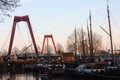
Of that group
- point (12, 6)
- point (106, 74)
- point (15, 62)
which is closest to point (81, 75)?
point (106, 74)

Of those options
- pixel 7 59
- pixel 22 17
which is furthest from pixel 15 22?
pixel 7 59

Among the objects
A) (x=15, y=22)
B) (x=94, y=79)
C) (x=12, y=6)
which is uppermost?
(x=15, y=22)

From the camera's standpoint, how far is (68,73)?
6656 centimetres

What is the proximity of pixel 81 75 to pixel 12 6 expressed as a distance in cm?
3332

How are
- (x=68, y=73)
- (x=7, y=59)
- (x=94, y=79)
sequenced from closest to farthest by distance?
(x=94, y=79), (x=68, y=73), (x=7, y=59)

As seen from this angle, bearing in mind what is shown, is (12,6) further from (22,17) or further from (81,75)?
(22,17)

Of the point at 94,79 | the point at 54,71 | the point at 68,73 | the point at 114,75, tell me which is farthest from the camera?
the point at 54,71

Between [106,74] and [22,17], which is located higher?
[22,17]

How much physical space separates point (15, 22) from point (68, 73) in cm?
6799

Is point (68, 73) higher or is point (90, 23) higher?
point (90, 23)

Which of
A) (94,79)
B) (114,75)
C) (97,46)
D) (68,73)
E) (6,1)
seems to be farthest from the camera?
(97,46)

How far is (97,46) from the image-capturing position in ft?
385

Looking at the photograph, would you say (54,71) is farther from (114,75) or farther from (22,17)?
(22,17)

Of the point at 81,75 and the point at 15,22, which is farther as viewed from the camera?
the point at 15,22
